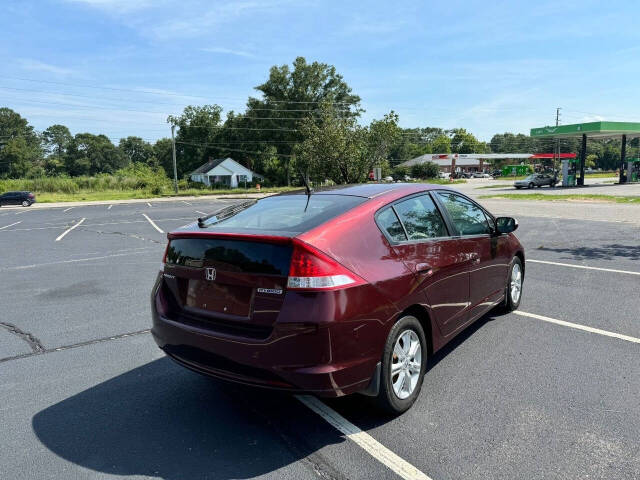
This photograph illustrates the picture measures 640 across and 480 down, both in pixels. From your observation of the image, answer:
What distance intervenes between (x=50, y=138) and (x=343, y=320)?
151 m

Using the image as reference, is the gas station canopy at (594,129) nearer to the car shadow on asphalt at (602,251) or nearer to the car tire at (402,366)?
the car shadow on asphalt at (602,251)

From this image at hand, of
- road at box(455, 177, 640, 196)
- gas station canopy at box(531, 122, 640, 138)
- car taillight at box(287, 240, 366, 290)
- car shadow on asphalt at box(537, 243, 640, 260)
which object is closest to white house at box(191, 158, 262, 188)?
road at box(455, 177, 640, 196)

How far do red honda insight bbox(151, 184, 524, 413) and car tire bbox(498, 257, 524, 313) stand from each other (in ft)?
5.13

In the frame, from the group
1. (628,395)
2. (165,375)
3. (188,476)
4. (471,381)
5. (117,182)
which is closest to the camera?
(188,476)

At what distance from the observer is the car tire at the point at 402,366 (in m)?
2.86

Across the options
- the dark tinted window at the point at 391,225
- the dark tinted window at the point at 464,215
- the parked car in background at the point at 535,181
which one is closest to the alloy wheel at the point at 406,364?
the dark tinted window at the point at 391,225

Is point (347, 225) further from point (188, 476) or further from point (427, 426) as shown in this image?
point (188, 476)


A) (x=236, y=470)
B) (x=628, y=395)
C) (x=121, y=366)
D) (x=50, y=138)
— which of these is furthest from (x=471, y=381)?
(x=50, y=138)

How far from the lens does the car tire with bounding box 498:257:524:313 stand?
5070 millimetres

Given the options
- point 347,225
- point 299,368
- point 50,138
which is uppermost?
point 50,138

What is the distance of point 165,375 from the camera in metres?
3.79

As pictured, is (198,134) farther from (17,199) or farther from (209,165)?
(17,199)

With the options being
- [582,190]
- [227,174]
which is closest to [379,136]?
[582,190]

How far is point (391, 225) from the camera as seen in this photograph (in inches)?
127
